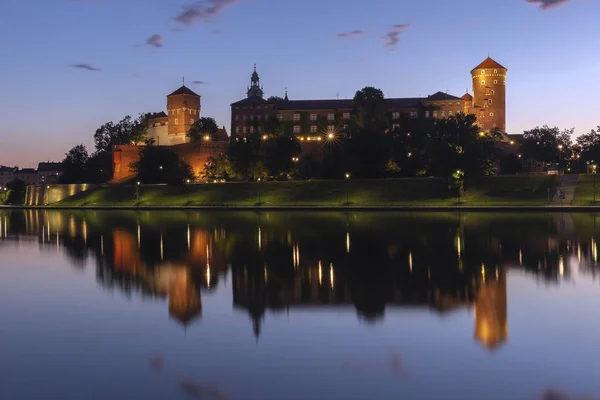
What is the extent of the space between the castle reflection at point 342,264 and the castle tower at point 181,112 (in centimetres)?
6353

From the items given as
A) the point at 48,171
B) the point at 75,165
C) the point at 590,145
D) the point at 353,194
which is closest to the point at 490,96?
the point at 590,145

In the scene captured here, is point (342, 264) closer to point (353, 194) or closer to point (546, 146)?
point (353, 194)

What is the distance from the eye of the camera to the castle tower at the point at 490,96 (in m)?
88.2

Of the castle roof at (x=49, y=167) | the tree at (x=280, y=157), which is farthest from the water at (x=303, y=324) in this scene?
the castle roof at (x=49, y=167)

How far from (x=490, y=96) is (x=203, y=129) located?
136 feet

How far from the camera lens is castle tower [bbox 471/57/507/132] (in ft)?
Result: 290

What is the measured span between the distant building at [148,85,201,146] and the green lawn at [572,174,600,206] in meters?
54.7

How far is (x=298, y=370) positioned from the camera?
6.72 metres

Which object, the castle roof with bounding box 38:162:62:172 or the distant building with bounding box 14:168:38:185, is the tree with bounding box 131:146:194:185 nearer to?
the castle roof with bounding box 38:162:62:172

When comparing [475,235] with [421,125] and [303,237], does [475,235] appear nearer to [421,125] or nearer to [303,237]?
[303,237]

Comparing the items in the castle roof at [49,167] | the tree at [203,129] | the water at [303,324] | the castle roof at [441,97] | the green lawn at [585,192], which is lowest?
the water at [303,324]

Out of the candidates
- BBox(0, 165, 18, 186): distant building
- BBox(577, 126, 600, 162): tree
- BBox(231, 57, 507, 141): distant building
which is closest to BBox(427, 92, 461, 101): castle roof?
BBox(231, 57, 507, 141): distant building

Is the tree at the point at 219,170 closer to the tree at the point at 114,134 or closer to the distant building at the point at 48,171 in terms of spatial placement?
the tree at the point at 114,134

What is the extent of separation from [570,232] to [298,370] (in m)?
19.1
